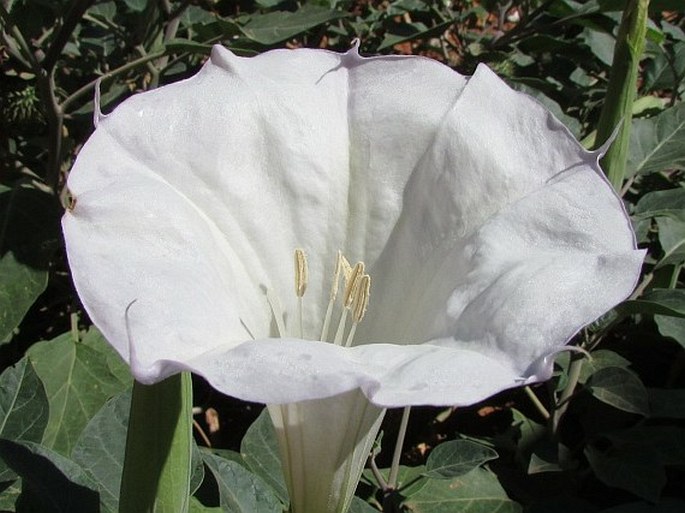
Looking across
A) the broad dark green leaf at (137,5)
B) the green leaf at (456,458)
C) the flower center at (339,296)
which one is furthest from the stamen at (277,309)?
the broad dark green leaf at (137,5)

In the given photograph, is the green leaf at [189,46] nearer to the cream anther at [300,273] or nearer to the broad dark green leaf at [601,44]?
the cream anther at [300,273]

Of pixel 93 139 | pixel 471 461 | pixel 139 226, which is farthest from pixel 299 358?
pixel 471 461

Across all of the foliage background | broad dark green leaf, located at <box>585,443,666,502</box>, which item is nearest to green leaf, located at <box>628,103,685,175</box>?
the foliage background

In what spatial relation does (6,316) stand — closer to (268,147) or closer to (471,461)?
(268,147)

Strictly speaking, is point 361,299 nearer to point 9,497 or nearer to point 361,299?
point 361,299

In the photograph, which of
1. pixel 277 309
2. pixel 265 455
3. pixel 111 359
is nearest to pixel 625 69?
pixel 277 309

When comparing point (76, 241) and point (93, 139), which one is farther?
point (93, 139)
